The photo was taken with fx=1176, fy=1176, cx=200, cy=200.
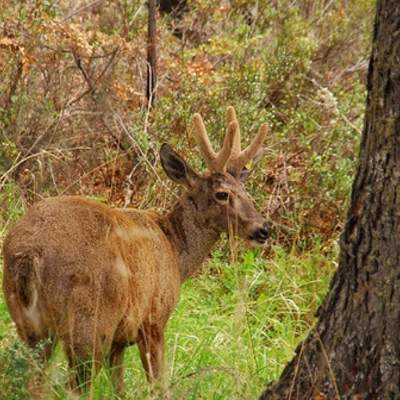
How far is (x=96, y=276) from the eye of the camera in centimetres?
597

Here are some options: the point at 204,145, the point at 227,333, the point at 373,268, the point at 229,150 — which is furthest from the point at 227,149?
the point at 373,268

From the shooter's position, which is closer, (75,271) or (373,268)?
(373,268)

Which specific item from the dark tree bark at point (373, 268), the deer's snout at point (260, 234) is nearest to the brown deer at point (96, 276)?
the deer's snout at point (260, 234)

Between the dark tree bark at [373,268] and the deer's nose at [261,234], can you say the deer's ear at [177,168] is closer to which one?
the deer's nose at [261,234]

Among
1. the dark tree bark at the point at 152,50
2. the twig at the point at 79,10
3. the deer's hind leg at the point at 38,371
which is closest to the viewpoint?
the deer's hind leg at the point at 38,371

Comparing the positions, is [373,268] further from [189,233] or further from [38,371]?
[189,233]

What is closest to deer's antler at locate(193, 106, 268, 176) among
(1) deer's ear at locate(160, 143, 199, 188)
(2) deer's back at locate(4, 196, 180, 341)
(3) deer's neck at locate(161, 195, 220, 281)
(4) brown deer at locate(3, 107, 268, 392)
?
(1) deer's ear at locate(160, 143, 199, 188)

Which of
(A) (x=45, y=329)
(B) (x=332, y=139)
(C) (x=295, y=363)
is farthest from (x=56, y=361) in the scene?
(B) (x=332, y=139)

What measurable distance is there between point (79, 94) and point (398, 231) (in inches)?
260

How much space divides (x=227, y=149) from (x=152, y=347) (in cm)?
165

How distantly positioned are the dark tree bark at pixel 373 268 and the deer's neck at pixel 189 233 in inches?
99.2

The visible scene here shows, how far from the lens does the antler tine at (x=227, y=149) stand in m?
7.72

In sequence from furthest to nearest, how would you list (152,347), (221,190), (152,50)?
(152,50) < (221,190) < (152,347)

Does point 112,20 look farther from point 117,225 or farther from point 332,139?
point 117,225
